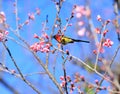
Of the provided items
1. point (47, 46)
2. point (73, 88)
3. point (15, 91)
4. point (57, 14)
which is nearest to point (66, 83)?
point (73, 88)

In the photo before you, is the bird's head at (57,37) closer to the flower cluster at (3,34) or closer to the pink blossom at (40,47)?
the pink blossom at (40,47)

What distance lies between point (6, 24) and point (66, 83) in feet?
2.90

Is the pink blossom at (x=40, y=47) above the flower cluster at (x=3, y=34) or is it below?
below

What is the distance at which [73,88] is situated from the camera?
3719 mm

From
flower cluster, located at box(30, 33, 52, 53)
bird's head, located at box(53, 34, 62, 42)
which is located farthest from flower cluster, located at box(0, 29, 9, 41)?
bird's head, located at box(53, 34, 62, 42)

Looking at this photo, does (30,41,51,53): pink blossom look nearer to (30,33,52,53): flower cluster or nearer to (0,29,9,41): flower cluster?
(30,33,52,53): flower cluster

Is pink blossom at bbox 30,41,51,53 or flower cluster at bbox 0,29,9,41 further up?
flower cluster at bbox 0,29,9,41

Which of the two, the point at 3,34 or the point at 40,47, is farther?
the point at 3,34

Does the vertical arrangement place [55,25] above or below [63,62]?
above

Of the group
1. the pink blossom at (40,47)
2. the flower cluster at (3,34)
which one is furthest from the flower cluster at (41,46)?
the flower cluster at (3,34)

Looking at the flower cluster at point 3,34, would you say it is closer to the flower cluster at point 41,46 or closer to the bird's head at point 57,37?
the flower cluster at point 41,46

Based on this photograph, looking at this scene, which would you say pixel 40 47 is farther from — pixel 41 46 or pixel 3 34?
pixel 3 34

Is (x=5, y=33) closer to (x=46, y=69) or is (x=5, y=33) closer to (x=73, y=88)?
(x=46, y=69)

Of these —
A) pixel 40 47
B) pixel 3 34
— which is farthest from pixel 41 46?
pixel 3 34
